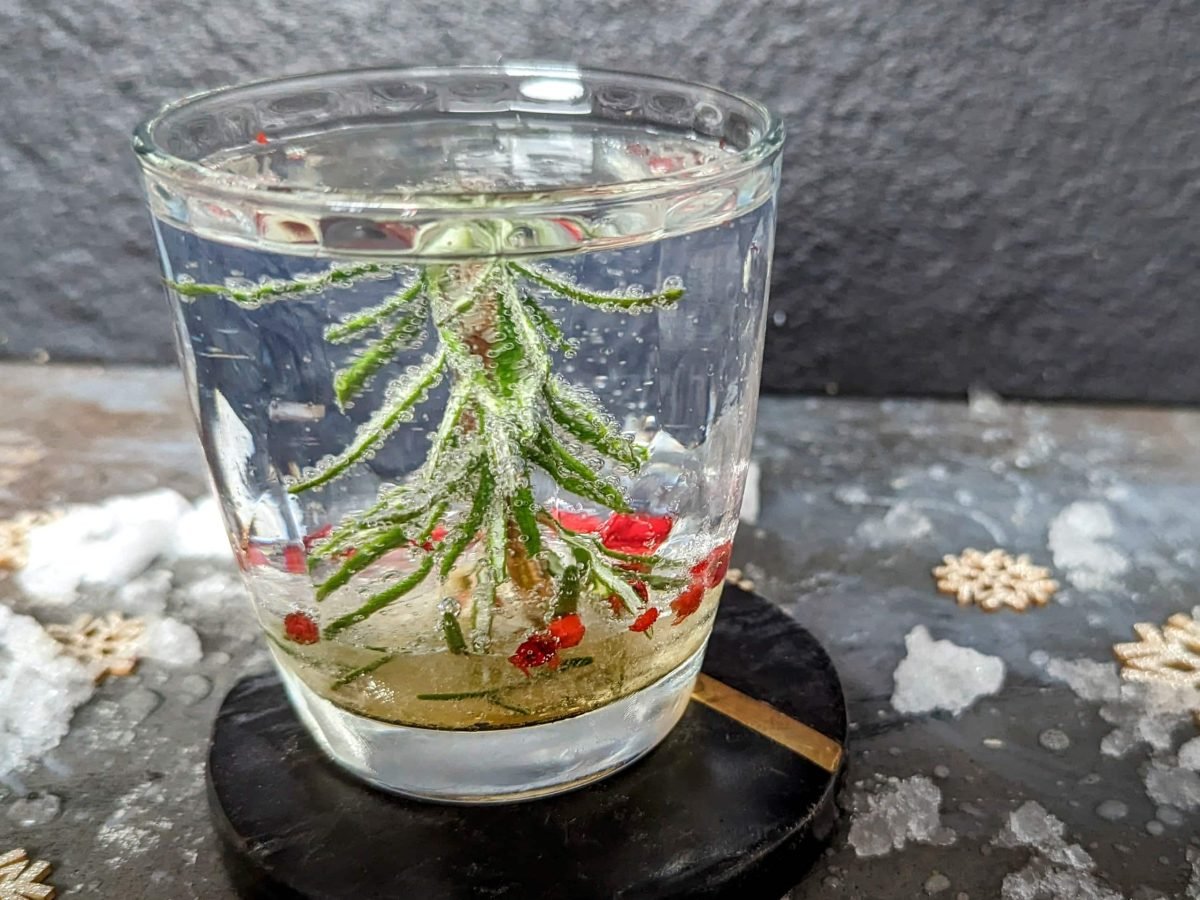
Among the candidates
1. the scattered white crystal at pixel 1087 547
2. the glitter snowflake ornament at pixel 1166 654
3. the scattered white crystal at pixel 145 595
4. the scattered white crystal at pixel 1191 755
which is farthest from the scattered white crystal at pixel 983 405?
the scattered white crystal at pixel 145 595

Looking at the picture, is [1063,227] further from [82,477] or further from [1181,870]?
[82,477]

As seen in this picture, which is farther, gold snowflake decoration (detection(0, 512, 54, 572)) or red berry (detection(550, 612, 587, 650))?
gold snowflake decoration (detection(0, 512, 54, 572))

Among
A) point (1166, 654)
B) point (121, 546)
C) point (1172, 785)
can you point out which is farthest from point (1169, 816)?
point (121, 546)

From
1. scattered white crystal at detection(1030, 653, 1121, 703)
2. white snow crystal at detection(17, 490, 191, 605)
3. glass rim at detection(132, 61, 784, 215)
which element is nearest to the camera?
glass rim at detection(132, 61, 784, 215)

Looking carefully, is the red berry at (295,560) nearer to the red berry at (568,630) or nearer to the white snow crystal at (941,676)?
the red berry at (568,630)

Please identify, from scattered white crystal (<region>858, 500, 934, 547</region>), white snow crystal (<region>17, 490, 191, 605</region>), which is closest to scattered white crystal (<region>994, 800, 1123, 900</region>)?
scattered white crystal (<region>858, 500, 934, 547</region>)

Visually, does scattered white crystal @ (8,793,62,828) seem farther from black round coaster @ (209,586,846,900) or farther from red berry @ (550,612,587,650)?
red berry @ (550,612,587,650)
